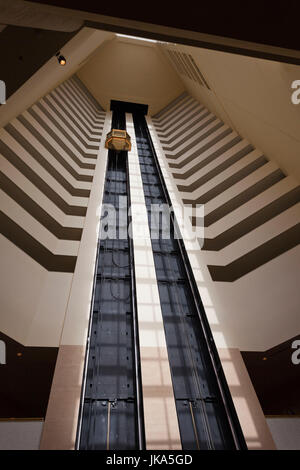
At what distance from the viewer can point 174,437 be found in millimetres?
5246

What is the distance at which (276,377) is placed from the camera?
7.96 meters

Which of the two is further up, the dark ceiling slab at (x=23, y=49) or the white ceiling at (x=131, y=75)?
the white ceiling at (x=131, y=75)

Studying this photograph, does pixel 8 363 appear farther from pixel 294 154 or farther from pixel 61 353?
pixel 294 154

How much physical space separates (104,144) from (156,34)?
13766 millimetres

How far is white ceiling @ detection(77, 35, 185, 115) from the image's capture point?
78.0 ft

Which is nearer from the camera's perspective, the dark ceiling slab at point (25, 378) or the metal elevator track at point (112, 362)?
the metal elevator track at point (112, 362)

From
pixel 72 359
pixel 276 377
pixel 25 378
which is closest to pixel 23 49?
pixel 72 359

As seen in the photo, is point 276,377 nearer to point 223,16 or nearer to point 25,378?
point 25,378

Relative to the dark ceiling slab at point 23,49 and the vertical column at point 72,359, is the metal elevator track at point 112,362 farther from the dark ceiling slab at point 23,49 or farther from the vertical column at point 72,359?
the dark ceiling slab at point 23,49

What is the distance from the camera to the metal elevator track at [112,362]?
17.6 ft

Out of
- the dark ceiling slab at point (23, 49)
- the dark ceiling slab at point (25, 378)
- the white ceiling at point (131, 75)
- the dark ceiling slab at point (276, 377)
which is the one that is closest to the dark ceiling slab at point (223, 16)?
the dark ceiling slab at point (23, 49)

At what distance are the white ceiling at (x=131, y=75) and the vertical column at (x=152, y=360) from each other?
18.7 meters

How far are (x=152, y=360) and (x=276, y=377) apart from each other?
12.8 ft

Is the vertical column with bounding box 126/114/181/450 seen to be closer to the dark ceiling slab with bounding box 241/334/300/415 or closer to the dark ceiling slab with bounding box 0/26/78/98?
the dark ceiling slab with bounding box 241/334/300/415
